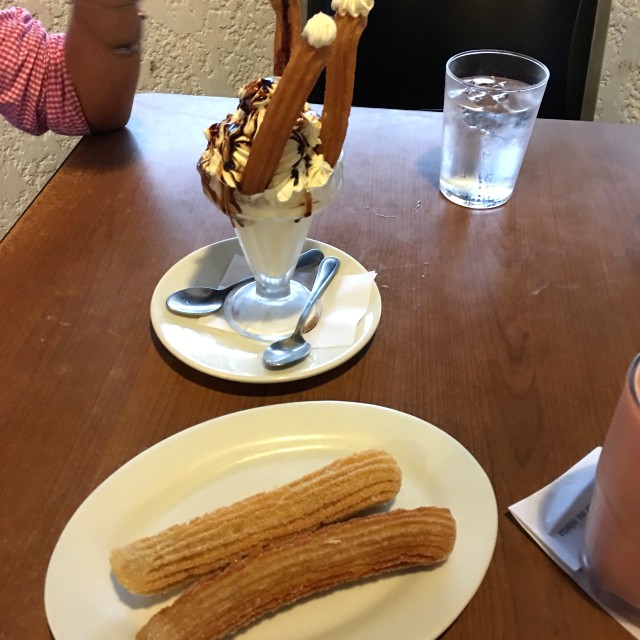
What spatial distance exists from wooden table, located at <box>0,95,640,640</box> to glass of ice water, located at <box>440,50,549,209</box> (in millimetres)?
30

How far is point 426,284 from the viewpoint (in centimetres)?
71

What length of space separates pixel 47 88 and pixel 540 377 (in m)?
0.77

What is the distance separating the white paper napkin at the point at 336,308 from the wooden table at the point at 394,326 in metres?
0.03

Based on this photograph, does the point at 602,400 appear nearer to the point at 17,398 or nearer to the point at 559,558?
the point at 559,558

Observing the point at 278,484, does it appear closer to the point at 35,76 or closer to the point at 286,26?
the point at 286,26

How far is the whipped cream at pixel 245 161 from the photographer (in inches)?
21.8

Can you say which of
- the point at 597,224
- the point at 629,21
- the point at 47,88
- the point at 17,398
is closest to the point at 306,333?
the point at 17,398

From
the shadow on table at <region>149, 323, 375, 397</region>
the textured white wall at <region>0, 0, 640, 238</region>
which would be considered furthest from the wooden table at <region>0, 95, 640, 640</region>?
the textured white wall at <region>0, 0, 640, 238</region>

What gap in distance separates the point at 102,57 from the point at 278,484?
687mm

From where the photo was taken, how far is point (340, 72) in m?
0.55

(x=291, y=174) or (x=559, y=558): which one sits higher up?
(x=291, y=174)

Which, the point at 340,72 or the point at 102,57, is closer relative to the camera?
the point at 340,72

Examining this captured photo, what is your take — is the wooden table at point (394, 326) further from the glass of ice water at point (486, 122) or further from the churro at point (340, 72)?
the churro at point (340, 72)

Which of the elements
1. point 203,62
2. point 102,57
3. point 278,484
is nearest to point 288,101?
point 278,484
